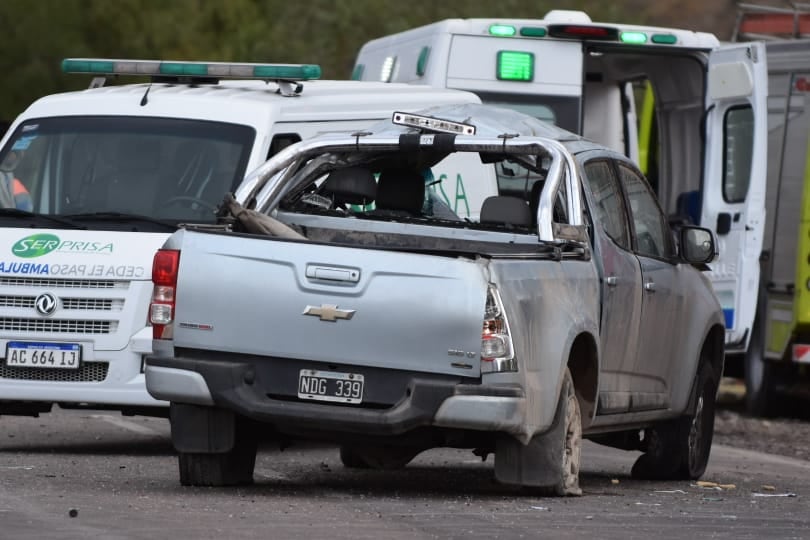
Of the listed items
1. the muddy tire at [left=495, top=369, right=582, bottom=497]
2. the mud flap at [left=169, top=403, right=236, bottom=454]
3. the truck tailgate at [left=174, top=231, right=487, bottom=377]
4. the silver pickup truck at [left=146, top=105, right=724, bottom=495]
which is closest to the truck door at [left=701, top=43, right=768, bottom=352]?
the silver pickup truck at [left=146, top=105, right=724, bottom=495]

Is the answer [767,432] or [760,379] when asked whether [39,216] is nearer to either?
[767,432]

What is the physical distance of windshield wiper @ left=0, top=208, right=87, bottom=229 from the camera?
12.2 metres

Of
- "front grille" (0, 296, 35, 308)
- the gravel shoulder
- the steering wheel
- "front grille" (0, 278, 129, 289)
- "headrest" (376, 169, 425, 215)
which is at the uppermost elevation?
"headrest" (376, 169, 425, 215)

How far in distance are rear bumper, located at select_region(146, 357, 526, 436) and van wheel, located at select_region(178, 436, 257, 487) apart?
1.49ft

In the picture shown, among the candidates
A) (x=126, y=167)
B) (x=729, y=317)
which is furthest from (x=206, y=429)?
(x=729, y=317)

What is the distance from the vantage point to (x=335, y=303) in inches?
351

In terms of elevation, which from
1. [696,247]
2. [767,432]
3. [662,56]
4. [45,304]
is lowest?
[767,432]

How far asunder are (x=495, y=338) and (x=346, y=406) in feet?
2.34

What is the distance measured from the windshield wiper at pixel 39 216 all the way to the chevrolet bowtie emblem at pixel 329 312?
3.55 meters

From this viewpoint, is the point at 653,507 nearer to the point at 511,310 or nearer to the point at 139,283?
the point at 511,310

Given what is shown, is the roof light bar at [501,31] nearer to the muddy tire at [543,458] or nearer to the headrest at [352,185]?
the headrest at [352,185]

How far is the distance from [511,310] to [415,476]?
2.54m

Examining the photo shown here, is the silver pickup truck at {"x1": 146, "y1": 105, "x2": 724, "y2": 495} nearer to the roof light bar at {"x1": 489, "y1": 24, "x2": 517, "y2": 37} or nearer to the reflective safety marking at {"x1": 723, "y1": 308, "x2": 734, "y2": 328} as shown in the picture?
the reflective safety marking at {"x1": 723, "y1": 308, "x2": 734, "y2": 328}

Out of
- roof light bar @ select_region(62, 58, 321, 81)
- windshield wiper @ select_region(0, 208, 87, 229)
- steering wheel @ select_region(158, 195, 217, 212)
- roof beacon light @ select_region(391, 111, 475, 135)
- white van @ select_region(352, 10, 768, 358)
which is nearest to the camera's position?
roof beacon light @ select_region(391, 111, 475, 135)
